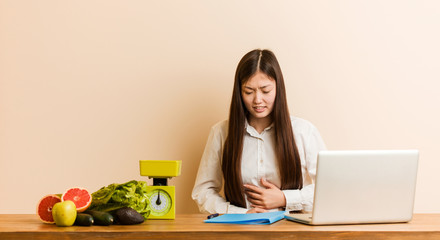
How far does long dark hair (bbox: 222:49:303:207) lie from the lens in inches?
108

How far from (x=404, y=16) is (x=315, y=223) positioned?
180 cm

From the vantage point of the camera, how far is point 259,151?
2838 millimetres

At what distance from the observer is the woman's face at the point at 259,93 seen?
8.91 feet

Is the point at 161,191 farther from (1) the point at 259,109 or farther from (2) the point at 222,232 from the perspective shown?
(1) the point at 259,109

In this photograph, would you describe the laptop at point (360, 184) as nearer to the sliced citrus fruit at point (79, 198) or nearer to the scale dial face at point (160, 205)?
the scale dial face at point (160, 205)

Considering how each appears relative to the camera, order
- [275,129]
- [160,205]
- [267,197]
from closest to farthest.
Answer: [160,205], [267,197], [275,129]

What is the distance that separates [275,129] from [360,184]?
0.94 metres

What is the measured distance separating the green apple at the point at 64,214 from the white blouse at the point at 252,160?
997 millimetres

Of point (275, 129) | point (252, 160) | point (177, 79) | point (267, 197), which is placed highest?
point (177, 79)

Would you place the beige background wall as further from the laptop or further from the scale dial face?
the laptop

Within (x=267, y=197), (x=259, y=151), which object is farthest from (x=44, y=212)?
(x=259, y=151)

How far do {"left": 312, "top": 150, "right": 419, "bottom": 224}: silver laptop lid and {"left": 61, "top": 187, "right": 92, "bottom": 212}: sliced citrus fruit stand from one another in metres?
0.90

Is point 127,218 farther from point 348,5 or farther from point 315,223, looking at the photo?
point 348,5

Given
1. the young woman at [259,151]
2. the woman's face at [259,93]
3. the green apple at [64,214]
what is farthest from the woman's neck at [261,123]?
the green apple at [64,214]
